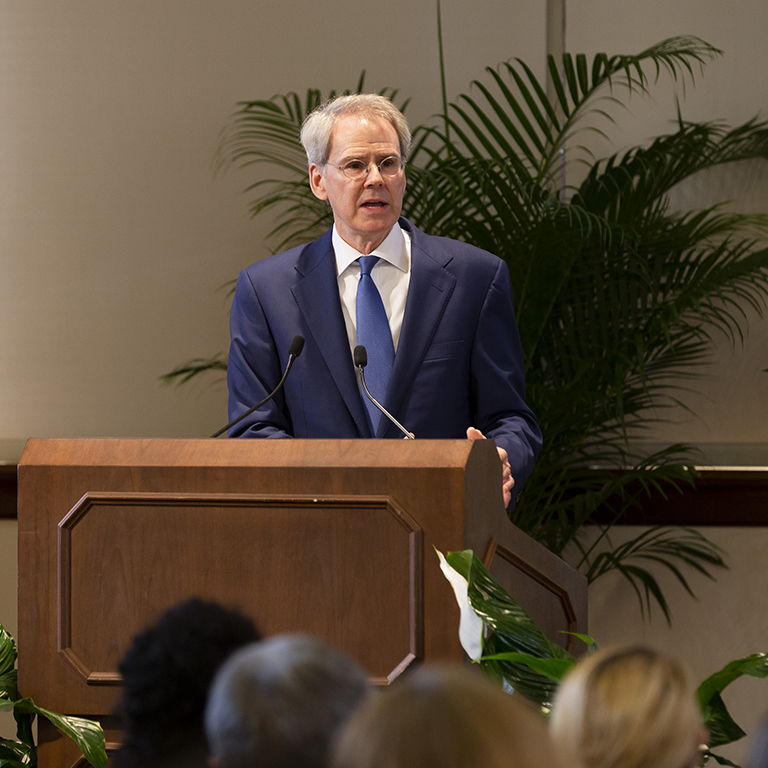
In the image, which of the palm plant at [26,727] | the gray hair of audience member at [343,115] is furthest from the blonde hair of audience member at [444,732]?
the gray hair of audience member at [343,115]

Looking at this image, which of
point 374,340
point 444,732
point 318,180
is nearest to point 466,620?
point 444,732

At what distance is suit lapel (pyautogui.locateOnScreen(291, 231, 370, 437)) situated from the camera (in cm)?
226

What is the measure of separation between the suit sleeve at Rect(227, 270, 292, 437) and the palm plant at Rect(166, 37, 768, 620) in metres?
1.30

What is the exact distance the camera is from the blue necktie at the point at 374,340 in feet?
7.66

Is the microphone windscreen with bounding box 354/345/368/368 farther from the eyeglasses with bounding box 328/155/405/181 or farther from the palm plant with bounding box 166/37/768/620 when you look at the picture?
the palm plant with bounding box 166/37/768/620

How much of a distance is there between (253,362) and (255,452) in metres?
0.67

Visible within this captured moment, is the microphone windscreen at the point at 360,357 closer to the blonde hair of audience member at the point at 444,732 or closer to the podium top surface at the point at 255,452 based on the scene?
the podium top surface at the point at 255,452

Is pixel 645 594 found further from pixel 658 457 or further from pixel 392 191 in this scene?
pixel 392 191

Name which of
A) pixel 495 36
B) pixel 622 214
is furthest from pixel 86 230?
pixel 622 214

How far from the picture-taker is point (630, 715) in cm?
100

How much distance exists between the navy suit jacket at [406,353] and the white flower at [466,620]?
0.70m

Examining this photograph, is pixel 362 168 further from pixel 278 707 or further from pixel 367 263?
pixel 278 707

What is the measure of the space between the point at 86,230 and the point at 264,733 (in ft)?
12.4

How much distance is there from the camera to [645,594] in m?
4.06
